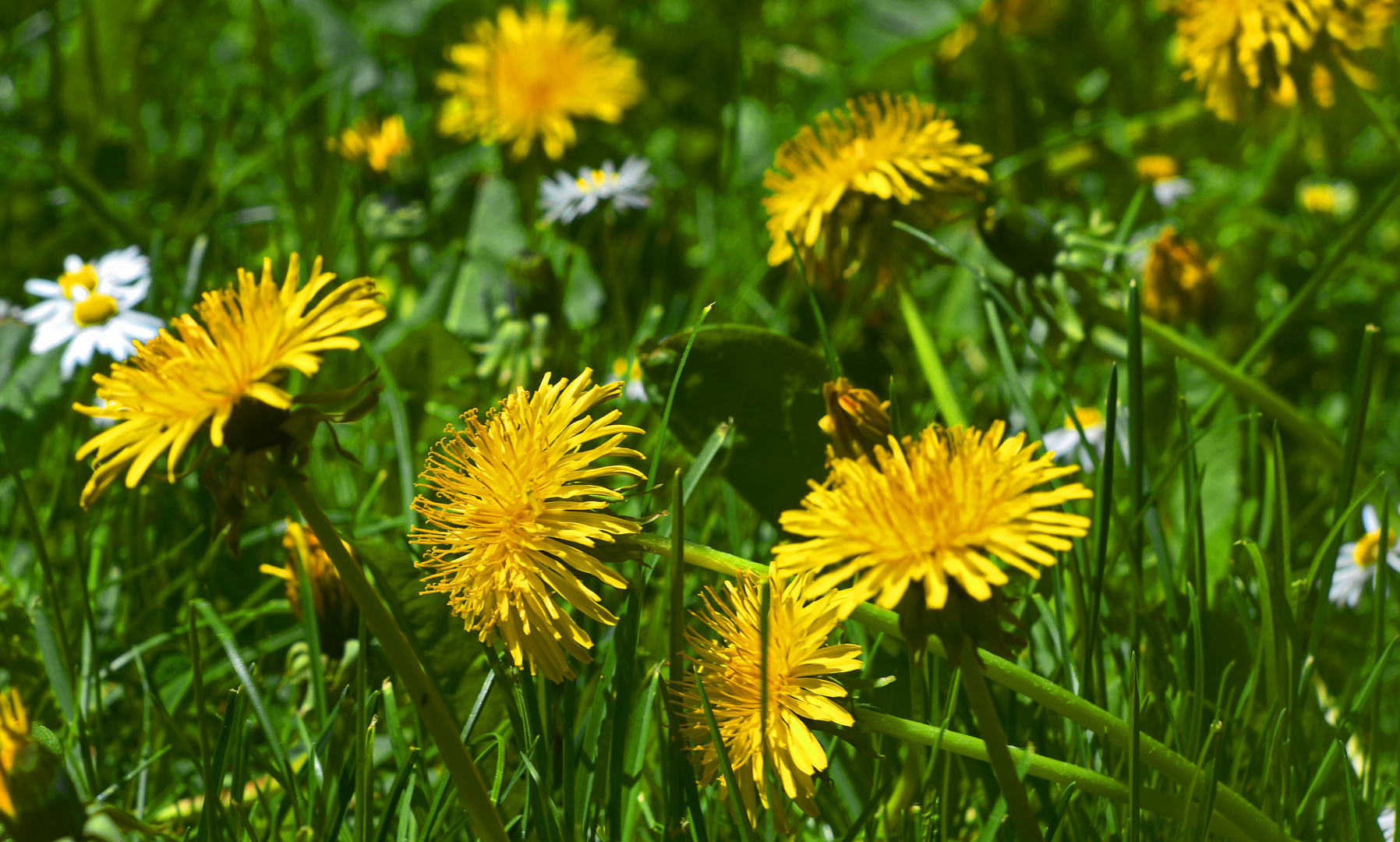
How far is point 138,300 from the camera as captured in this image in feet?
5.26


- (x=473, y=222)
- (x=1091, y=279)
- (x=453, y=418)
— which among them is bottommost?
(x=453, y=418)

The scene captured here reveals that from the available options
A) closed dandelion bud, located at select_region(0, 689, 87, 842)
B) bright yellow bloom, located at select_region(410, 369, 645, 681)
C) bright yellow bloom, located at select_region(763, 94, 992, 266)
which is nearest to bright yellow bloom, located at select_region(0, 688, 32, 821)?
closed dandelion bud, located at select_region(0, 689, 87, 842)

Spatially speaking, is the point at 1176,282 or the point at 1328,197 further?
the point at 1328,197

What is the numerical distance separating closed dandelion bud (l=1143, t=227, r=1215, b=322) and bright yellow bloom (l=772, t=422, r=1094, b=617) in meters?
1.15

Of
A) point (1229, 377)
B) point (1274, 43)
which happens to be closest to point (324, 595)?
point (1229, 377)

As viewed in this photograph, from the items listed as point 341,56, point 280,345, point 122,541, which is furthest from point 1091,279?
point 341,56

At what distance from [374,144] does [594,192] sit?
54 cm

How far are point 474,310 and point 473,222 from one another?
292mm

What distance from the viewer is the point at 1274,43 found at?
1.38 metres

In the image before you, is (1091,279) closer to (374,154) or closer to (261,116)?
(374,154)

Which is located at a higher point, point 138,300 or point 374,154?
point 374,154

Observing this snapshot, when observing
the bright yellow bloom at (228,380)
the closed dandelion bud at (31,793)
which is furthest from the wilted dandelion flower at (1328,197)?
the closed dandelion bud at (31,793)

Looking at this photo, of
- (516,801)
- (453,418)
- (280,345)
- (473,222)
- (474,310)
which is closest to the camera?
(280,345)

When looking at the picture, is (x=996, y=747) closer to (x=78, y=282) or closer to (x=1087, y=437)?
(x=1087, y=437)
